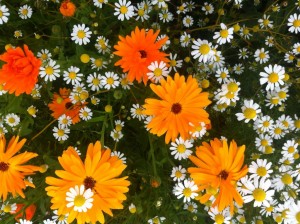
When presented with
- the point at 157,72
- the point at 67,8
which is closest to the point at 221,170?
the point at 157,72

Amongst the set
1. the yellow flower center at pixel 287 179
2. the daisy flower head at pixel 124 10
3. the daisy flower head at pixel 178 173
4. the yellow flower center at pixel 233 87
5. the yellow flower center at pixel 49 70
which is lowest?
the yellow flower center at pixel 287 179

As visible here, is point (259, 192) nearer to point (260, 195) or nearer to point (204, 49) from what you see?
point (260, 195)

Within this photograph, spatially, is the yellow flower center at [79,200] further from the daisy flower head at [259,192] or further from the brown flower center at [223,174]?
the daisy flower head at [259,192]

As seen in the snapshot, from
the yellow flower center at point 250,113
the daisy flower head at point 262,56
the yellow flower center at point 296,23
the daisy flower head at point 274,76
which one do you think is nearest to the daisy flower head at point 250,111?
the yellow flower center at point 250,113

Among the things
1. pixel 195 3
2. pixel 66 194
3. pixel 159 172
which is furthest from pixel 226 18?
pixel 66 194

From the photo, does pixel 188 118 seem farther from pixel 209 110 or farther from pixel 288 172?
pixel 288 172

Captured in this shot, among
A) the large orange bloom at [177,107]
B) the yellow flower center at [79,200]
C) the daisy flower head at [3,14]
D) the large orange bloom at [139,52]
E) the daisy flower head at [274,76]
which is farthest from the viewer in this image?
the daisy flower head at [3,14]

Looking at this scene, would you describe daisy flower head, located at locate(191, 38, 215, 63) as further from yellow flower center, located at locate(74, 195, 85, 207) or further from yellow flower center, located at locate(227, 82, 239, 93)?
yellow flower center, located at locate(74, 195, 85, 207)
